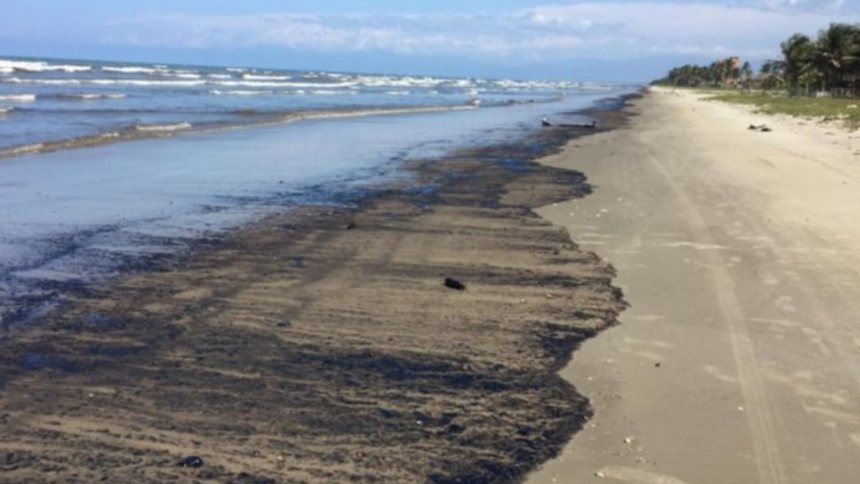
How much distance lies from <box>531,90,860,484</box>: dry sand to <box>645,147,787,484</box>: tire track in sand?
1 cm

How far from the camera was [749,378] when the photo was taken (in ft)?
17.5

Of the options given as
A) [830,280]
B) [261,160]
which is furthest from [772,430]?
[261,160]

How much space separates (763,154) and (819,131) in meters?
9.03

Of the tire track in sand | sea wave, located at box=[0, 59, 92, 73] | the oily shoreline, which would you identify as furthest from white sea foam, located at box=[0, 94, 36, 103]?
sea wave, located at box=[0, 59, 92, 73]

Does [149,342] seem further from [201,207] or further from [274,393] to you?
[201,207]

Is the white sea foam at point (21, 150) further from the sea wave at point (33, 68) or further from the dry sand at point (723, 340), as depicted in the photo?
the sea wave at point (33, 68)

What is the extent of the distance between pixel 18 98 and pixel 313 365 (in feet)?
126

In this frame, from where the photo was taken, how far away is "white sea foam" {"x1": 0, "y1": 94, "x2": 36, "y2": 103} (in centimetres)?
3728

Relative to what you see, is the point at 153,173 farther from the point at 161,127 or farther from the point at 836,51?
the point at 836,51

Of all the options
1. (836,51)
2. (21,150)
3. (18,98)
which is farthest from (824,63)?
(21,150)

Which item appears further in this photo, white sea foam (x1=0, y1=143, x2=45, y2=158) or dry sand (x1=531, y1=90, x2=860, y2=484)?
white sea foam (x1=0, y1=143, x2=45, y2=158)

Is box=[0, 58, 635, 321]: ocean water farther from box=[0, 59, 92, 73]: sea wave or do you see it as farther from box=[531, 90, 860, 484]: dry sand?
box=[0, 59, 92, 73]: sea wave

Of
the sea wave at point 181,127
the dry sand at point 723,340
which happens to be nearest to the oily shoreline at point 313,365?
the dry sand at point 723,340

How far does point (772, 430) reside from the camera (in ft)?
14.9
